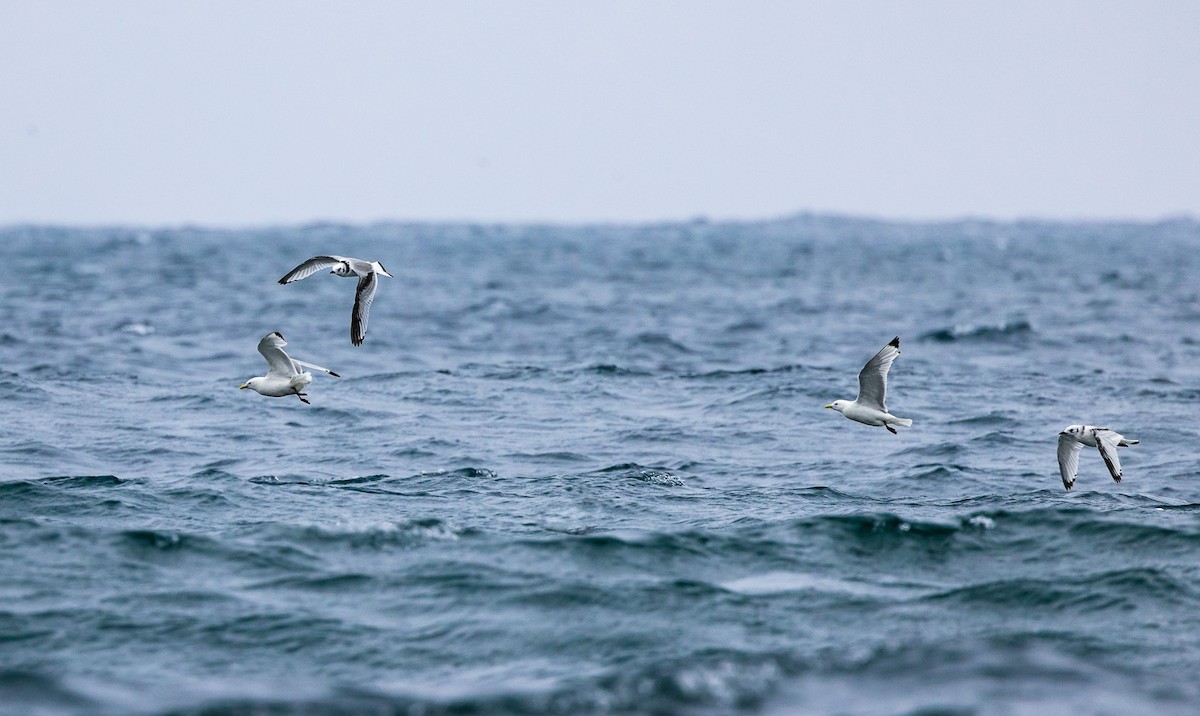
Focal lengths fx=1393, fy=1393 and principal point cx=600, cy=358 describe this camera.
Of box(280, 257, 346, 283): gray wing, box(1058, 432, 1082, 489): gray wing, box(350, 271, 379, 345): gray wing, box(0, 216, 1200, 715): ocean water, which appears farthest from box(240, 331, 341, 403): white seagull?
box(1058, 432, 1082, 489): gray wing

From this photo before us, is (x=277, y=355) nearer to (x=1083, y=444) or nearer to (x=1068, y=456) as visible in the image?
(x=1068, y=456)

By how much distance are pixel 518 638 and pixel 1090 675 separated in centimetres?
414

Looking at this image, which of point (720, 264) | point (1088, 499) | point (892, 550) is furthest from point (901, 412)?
point (720, 264)

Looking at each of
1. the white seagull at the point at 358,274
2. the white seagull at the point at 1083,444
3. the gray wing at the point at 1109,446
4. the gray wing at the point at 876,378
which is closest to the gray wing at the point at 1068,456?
the white seagull at the point at 1083,444

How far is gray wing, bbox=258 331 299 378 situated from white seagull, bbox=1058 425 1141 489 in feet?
26.5

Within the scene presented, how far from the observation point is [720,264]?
62.2 m

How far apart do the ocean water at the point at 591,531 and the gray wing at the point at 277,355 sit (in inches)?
49.3

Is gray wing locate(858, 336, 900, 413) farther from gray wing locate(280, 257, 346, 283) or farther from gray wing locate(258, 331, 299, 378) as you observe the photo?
gray wing locate(258, 331, 299, 378)

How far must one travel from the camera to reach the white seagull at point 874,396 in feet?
46.8

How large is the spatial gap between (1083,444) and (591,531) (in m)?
5.35

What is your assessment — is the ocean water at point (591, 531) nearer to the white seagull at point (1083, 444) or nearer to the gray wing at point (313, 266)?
the white seagull at point (1083, 444)

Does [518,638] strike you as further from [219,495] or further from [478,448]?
[478,448]

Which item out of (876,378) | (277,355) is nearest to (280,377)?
(277,355)

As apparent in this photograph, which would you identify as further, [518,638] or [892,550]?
[892,550]
